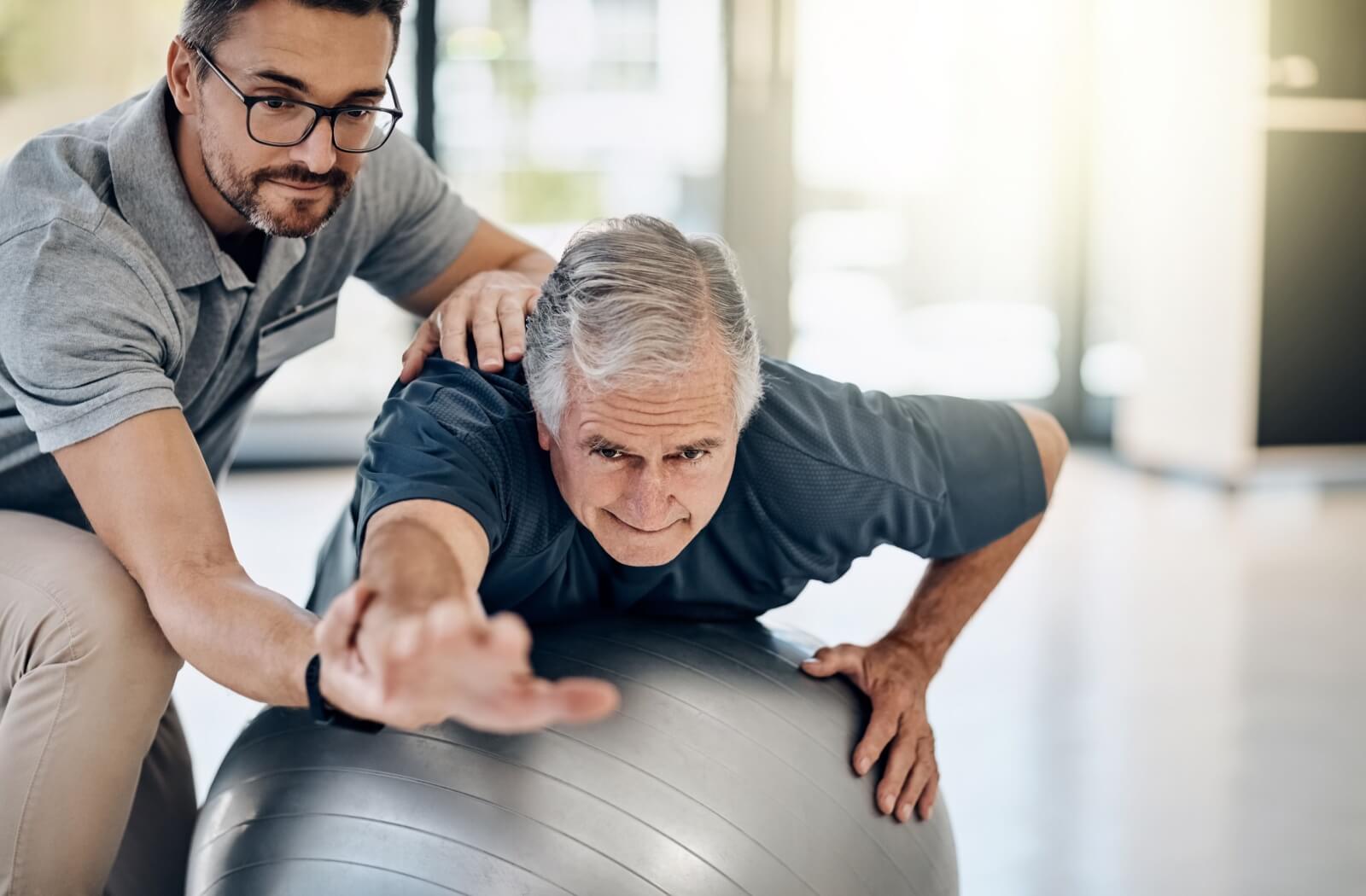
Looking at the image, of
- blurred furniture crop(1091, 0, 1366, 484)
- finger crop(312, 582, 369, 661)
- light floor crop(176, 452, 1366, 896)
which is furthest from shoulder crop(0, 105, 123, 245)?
blurred furniture crop(1091, 0, 1366, 484)

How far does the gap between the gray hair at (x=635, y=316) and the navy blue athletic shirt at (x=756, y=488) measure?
0.24 feet

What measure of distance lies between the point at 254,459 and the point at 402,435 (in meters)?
4.25

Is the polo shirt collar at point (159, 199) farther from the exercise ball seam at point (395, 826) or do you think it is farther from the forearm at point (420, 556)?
the exercise ball seam at point (395, 826)

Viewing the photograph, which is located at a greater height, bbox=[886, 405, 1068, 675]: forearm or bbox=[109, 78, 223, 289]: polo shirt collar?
bbox=[109, 78, 223, 289]: polo shirt collar

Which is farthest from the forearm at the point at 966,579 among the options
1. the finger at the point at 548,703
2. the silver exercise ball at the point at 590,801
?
the finger at the point at 548,703

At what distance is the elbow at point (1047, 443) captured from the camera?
1.75 meters

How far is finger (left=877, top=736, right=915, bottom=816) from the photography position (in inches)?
58.3

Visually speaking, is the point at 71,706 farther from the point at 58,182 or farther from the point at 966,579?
the point at 966,579

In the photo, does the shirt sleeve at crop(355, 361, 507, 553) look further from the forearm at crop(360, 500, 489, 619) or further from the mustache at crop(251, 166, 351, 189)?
the mustache at crop(251, 166, 351, 189)

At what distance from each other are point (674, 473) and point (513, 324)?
1.01 feet

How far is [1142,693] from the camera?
307 centimetres

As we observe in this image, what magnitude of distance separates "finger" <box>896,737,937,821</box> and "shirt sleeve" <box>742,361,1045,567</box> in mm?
224

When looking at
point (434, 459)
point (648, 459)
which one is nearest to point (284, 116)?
point (434, 459)

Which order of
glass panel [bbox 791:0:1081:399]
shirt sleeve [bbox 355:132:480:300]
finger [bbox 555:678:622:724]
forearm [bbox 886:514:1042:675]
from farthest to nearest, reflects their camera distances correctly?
glass panel [bbox 791:0:1081:399], shirt sleeve [bbox 355:132:480:300], forearm [bbox 886:514:1042:675], finger [bbox 555:678:622:724]
